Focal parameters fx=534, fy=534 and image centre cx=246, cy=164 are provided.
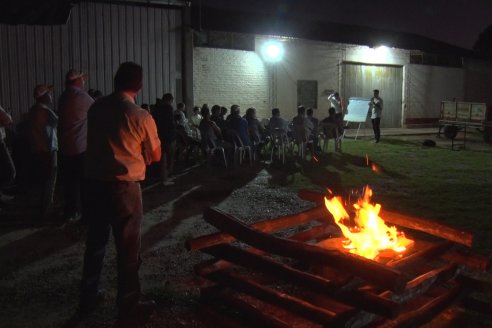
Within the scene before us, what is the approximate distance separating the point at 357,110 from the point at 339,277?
1572 cm

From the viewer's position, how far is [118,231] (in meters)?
4.12

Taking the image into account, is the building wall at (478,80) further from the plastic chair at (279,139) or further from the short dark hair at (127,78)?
the short dark hair at (127,78)

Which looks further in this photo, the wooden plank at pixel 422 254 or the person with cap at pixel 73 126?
the person with cap at pixel 73 126

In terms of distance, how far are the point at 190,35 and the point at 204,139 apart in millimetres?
4329

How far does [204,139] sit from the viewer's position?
38.7ft

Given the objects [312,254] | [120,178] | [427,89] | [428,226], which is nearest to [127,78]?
[120,178]

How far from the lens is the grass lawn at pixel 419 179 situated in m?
7.69

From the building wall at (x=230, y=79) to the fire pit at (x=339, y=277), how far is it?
1371cm

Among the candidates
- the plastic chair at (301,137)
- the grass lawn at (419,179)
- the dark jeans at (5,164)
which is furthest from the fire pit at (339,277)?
the plastic chair at (301,137)

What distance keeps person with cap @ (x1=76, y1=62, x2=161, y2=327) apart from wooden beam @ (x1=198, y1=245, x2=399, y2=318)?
61 centimetres

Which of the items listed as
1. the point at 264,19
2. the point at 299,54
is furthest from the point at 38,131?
the point at 264,19

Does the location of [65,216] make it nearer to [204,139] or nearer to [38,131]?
[38,131]

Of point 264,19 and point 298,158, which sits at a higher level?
point 264,19

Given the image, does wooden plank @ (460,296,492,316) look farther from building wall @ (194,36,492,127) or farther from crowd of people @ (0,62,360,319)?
building wall @ (194,36,492,127)
